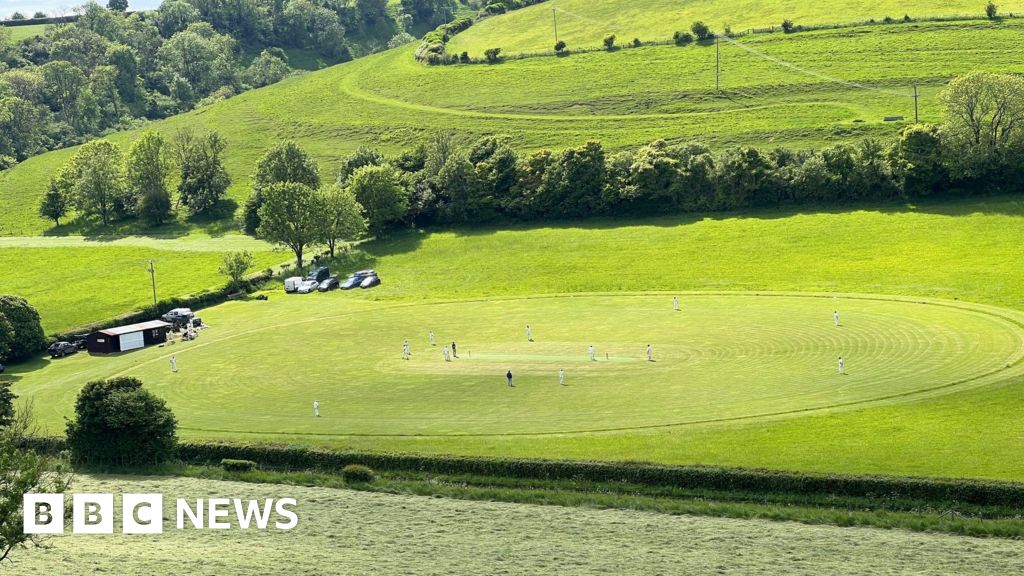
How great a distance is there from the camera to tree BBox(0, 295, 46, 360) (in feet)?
324

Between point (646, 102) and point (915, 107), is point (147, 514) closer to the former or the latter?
point (915, 107)

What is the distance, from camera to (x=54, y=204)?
16438 cm

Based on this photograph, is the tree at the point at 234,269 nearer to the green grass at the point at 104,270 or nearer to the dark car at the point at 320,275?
the green grass at the point at 104,270

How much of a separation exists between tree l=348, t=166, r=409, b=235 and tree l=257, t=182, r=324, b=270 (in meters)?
8.90

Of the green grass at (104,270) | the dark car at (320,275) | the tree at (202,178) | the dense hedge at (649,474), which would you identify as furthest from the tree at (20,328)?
the tree at (202,178)

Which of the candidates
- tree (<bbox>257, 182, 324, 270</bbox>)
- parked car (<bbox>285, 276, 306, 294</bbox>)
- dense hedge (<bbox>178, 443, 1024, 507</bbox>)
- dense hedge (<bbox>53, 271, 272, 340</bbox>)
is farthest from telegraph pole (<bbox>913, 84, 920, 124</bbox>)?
dense hedge (<bbox>178, 443, 1024, 507</bbox>)

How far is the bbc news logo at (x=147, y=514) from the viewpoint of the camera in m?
55.2

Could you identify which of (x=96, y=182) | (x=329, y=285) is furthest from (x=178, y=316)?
(x=96, y=182)

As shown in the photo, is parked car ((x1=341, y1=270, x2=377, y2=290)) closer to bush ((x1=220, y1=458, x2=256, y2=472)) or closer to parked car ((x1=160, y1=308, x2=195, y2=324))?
parked car ((x1=160, y1=308, x2=195, y2=324))

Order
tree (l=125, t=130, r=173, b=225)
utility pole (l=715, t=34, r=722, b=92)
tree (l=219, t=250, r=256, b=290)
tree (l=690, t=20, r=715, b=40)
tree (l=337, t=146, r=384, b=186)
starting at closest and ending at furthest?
tree (l=219, t=250, r=256, b=290)
tree (l=337, t=146, r=384, b=186)
tree (l=125, t=130, r=173, b=225)
utility pole (l=715, t=34, r=722, b=92)
tree (l=690, t=20, r=715, b=40)

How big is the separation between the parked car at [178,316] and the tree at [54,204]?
62.6m

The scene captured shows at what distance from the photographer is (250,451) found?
2591 inches

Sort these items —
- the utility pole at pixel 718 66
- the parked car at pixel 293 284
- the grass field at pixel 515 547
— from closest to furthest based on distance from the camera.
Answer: the grass field at pixel 515 547, the parked car at pixel 293 284, the utility pole at pixel 718 66

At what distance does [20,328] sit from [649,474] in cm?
6433
